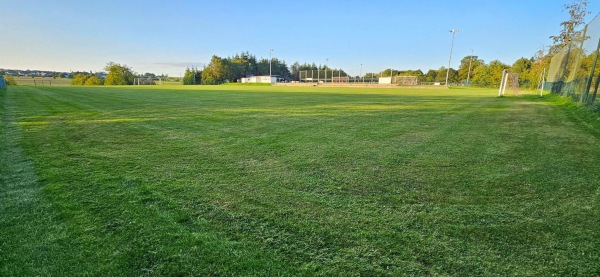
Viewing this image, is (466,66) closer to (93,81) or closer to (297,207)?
(93,81)

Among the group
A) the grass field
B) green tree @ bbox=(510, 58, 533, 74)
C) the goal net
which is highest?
green tree @ bbox=(510, 58, 533, 74)

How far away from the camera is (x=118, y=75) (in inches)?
2327

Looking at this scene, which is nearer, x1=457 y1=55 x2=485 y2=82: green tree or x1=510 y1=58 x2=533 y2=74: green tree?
x1=510 y1=58 x2=533 y2=74: green tree

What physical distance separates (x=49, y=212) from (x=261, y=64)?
311 ft

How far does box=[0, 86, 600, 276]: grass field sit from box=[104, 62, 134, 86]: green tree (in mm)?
63640

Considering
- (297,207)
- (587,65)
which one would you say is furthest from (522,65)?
(297,207)

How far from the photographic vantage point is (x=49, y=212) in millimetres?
2105

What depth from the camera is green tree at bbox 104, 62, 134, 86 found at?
5813cm

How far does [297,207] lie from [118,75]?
2705 inches

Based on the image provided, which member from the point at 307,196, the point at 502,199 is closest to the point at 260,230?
the point at 307,196

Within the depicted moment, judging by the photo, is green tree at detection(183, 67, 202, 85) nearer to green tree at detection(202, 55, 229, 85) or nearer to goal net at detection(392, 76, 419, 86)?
green tree at detection(202, 55, 229, 85)

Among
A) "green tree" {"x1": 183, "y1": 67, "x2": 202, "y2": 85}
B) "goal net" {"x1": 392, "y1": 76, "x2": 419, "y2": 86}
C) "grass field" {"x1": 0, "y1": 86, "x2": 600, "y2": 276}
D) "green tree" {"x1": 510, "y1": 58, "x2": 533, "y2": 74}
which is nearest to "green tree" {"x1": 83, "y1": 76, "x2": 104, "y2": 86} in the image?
"green tree" {"x1": 183, "y1": 67, "x2": 202, "y2": 85}

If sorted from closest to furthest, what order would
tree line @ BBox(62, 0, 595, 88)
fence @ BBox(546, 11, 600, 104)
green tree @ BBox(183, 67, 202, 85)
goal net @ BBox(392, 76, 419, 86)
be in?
fence @ BBox(546, 11, 600, 104) < tree line @ BBox(62, 0, 595, 88) < goal net @ BBox(392, 76, 419, 86) < green tree @ BBox(183, 67, 202, 85)

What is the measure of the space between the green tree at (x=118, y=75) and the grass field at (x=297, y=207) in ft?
209
